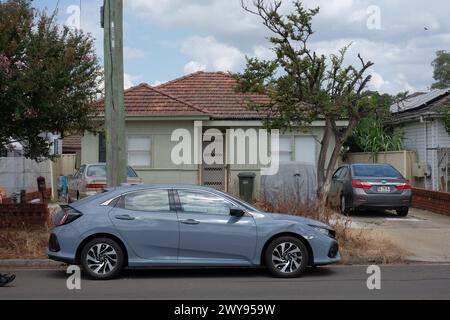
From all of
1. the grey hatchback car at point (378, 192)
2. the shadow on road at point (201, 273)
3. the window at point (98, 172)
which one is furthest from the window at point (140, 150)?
the shadow on road at point (201, 273)

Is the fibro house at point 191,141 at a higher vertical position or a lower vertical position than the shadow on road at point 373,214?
higher

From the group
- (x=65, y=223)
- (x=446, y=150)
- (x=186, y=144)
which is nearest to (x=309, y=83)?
(x=65, y=223)

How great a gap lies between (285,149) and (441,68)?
152ft

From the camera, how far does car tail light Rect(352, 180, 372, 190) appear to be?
56.6ft

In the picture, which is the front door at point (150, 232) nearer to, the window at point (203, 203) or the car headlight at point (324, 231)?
the window at point (203, 203)

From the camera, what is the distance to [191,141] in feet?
69.9

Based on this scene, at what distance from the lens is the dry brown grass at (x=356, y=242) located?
38.1 ft

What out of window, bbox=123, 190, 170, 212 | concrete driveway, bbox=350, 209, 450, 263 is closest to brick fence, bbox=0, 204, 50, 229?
window, bbox=123, 190, 170, 212

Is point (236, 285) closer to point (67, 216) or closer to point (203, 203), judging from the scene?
point (203, 203)

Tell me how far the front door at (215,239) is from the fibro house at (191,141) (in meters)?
11.0

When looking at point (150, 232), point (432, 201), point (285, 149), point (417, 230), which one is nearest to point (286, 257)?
point (150, 232)

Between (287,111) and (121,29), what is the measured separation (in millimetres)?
3648

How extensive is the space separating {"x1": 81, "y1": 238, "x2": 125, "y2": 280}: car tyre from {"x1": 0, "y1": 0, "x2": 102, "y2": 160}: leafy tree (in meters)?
2.86

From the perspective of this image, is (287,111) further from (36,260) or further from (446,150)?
(446,150)
